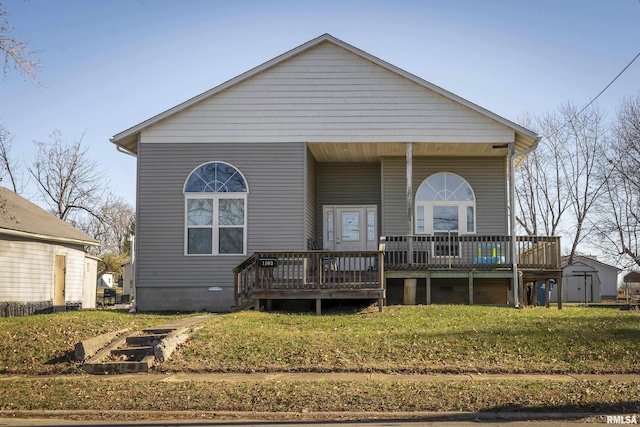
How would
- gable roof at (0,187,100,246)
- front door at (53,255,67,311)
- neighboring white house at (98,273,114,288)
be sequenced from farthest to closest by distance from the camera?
neighboring white house at (98,273,114,288), front door at (53,255,67,311), gable roof at (0,187,100,246)

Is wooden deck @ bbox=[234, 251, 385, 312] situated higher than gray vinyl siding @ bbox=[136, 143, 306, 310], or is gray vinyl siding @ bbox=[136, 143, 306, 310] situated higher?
gray vinyl siding @ bbox=[136, 143, 306, 310]

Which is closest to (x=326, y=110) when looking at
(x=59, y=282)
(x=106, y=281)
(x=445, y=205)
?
(x=445, y=205)

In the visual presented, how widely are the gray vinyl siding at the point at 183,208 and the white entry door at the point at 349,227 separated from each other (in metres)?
3.17

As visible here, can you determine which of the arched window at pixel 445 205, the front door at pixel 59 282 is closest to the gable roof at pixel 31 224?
the front door at pixel 59 282

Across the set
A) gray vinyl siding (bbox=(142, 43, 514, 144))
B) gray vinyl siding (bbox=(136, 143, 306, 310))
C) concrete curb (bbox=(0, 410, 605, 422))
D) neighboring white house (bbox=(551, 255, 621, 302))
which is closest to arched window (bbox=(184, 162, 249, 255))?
gray vinyl siding (bbox=(136, 143, 306, 310))

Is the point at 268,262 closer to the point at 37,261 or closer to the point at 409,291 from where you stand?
the point at 409,291

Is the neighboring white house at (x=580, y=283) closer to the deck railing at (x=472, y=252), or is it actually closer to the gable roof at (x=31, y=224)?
the deck railing at (x=472, y=252)

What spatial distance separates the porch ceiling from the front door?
1204 cm

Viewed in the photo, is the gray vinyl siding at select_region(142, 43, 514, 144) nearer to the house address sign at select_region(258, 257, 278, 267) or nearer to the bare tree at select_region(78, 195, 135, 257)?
the house address sign at select_region(258, 257, 278, 267)

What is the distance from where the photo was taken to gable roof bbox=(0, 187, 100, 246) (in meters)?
24.6

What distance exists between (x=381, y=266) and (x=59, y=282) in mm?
15773

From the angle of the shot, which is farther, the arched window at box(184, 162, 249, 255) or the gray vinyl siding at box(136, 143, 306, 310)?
the arched window at box(184, 162, 249, 255)

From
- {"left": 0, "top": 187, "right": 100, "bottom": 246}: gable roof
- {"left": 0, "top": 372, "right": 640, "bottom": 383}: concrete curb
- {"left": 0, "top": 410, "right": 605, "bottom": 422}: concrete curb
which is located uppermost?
{"left": 0, "top": 187, "right": 100, "bottom": 246}: gable roof

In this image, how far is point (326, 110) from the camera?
21.4m
